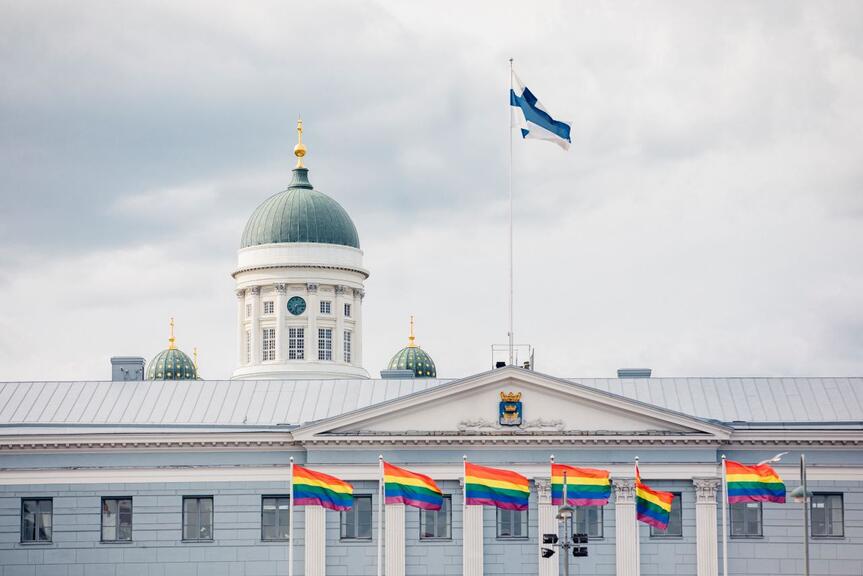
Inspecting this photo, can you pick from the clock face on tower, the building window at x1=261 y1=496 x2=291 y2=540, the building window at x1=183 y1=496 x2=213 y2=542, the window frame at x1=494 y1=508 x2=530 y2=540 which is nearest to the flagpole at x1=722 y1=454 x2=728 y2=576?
the window frame at x1=494 y1=508 x2=530 y2=540

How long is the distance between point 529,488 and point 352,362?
41056mm

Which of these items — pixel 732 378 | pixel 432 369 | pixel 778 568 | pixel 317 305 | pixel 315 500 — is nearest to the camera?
pixel 315 500

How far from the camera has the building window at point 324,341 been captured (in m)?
130

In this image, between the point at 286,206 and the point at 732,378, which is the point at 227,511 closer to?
the point at 732,378

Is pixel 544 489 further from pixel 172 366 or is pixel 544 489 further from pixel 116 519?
pixel 172 366

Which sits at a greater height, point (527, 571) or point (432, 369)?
point (432, 369)

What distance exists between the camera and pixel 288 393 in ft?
322

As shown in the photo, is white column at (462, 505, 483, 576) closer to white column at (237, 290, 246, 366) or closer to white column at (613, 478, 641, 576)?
white column at (613, 478, 641, 576)

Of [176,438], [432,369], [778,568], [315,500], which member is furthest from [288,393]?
[432,369]

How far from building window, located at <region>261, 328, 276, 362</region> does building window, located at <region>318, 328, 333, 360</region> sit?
260cm

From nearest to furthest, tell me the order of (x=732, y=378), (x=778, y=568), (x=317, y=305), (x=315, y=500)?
(x=315, y=500) < (x=778, y=568) < (x=732, y=378) < (x=317, y=305)

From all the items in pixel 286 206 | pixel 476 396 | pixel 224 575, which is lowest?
pixel 224 575

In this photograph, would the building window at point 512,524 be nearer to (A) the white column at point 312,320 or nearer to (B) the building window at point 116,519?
(B) the building window at point 116,519

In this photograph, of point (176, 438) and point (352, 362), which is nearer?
point (176, 438)
